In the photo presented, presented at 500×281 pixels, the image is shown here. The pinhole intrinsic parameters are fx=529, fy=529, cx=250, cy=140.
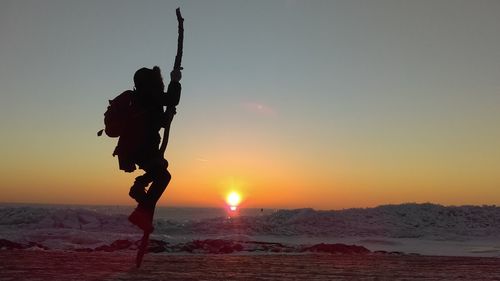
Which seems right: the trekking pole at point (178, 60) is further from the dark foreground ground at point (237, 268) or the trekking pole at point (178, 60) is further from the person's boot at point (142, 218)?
the dark foreground ground at point (237, 268)

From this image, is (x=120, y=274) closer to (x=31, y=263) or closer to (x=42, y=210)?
(x=31, y=263)

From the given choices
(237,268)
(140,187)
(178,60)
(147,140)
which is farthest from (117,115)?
(237,268)

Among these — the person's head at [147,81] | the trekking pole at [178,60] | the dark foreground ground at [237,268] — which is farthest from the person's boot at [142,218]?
the person's head at [147,81]

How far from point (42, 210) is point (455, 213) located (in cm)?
1582

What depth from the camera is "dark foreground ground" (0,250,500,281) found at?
19.7 ft

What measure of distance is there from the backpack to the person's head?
9.8 inches

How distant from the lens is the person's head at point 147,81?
6.60 meters

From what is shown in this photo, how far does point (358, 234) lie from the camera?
18.3 m

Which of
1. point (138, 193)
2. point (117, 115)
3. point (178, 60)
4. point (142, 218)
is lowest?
point (142, 218)

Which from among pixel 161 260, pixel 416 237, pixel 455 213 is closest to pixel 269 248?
pixel 161 260

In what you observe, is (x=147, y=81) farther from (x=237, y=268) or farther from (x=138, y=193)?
(x=237, y=268)

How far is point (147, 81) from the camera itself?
259 inches

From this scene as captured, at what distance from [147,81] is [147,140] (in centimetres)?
74

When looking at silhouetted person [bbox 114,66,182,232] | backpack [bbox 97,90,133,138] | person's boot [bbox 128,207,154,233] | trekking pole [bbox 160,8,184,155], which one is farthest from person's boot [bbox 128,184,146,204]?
backpack [bbox 97,90,133,138]
